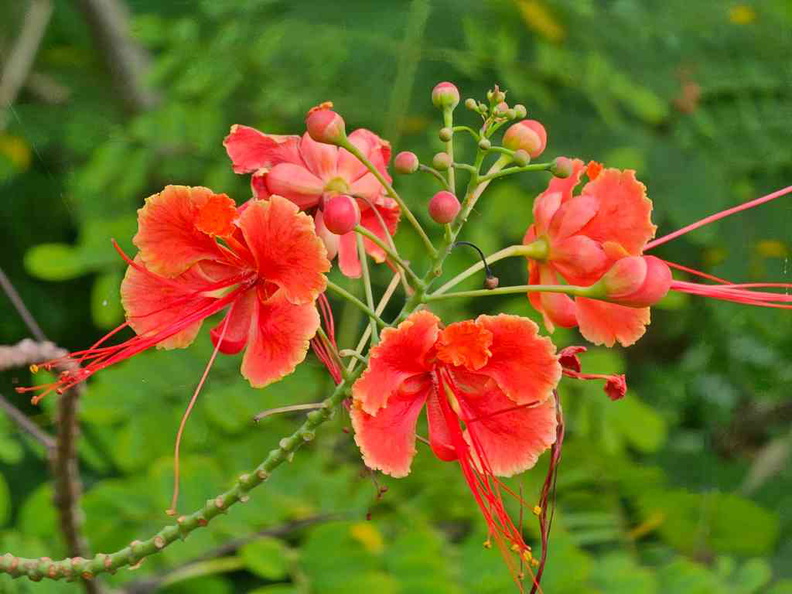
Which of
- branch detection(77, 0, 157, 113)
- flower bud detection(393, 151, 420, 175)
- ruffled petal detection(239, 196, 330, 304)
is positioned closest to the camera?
ruffled petal detection(239, 196, 330, 304)

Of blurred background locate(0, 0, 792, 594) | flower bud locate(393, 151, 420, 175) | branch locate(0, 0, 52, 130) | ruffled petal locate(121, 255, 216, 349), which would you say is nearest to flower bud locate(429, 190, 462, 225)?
flower bud locate(393, 151, 420, 175)

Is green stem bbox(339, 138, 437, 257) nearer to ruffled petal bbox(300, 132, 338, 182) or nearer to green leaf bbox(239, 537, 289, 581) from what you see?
ruffled petal bbox(300, 132, 338, 182)

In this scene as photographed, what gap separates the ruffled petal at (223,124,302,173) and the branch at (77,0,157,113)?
2.20 metres

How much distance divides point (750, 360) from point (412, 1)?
5.66 feet

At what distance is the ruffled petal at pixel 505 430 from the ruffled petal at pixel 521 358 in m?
0.03

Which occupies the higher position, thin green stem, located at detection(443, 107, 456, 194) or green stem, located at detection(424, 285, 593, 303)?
thin green stem, located at detection(443, 107, 456, 194)

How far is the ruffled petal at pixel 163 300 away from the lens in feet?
4.33

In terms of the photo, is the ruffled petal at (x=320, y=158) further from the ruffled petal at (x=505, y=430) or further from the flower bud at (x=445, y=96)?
the ruffled petal at (x=505, y=430)

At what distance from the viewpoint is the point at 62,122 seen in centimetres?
338

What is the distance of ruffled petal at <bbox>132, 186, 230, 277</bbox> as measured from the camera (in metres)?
1.25

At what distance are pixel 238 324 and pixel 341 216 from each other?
0.25 m

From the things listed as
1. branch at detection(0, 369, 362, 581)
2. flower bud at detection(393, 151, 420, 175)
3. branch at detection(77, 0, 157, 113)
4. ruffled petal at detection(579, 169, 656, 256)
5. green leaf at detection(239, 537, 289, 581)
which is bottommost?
green leaf at detection(239, 537, 289, 581)

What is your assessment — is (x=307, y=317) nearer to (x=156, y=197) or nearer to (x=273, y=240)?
(x=273, y=240)

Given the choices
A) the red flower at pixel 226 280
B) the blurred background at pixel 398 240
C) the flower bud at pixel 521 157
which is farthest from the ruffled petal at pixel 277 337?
the blurred background at pixel 398 240
